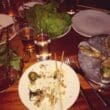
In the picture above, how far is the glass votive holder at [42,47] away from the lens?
50.8 inches

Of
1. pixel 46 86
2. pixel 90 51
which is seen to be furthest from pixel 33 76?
pixel 90 51

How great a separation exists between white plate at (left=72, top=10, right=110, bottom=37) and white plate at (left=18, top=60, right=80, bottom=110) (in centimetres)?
31

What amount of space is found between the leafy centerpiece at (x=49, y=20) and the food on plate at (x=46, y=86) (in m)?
0.25

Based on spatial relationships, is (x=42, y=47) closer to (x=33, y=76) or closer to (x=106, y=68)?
(x=33, y=76)

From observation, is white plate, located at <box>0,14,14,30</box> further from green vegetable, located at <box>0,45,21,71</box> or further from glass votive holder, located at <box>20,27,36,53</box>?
green vegetable, located at <box>0,45,21,71</box>

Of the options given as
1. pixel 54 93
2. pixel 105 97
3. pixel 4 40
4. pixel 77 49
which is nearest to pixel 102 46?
pixel 77 49

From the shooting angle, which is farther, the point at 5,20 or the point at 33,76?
the point at 5,20

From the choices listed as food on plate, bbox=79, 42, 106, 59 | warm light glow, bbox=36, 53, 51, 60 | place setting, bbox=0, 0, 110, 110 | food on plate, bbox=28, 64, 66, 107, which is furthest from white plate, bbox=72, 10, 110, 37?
food on plate, bbox=28, 64, 66, 107

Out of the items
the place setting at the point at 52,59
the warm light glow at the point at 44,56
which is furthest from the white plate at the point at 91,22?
the warm light glow at the point at 44,56

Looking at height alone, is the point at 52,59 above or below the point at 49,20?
below

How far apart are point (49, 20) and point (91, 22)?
0.96 feet

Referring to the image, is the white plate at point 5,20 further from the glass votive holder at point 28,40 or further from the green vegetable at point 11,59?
the green vegetable at point 11,59

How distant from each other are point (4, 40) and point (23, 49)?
108 millimetres

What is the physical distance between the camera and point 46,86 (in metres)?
1.10
